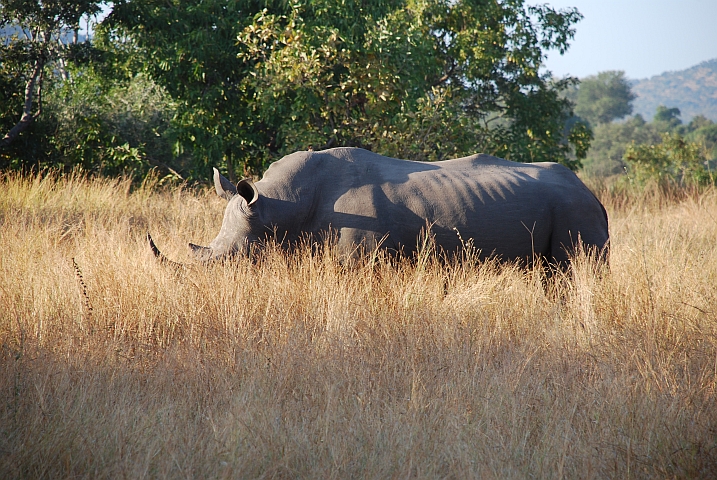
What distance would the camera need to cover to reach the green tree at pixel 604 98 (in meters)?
84.7

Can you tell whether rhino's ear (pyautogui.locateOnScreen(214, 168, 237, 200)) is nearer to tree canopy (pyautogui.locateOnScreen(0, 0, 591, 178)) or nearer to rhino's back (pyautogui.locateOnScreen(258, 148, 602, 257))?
rhino's back (pyautogui.locateOnScreen(258, 148, 602, 257))

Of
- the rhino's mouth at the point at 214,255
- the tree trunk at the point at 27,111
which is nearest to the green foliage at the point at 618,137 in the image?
the tree trunk at the point at 27,111

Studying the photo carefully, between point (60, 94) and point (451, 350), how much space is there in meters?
12.3

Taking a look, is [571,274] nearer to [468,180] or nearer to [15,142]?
[468,180]

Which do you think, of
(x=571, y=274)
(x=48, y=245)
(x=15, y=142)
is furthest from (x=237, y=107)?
(x=571, y=274)

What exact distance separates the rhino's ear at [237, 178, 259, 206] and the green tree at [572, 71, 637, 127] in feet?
260

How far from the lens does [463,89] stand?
599 inches

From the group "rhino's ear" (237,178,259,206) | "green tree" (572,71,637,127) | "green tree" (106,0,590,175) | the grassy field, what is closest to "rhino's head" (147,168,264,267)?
"rhino's ear" (237,178,259,206)

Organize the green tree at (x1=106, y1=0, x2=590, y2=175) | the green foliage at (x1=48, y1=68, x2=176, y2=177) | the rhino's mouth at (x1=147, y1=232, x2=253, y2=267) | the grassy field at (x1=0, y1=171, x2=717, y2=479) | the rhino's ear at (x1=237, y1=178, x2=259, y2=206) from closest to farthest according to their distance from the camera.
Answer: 1. the grassy field at (x1=0, y1=171, x2=717, y2=479)
2. the rhino's ear at (x1=237, y1=178, x2=259, y2=206)
3. the rhino's mouth at (x1=147, y1=232, x2=253, y2=267)
4. the green tree at (x1=106, y1=0, x2=590, y2=175)
5. the green foliage at (x1=48, y1=68, x2=176, y2=177)

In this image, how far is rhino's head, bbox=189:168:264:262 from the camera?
506 centimetres

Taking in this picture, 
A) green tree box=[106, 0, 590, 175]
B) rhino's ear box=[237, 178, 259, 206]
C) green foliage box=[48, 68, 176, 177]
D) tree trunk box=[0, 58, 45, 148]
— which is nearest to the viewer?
rhino's ear box=[237, 178, 259, 206]

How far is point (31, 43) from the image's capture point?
11.1 metres

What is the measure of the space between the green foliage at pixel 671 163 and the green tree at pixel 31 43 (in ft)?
34.8

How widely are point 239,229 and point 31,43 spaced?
26.3ft
